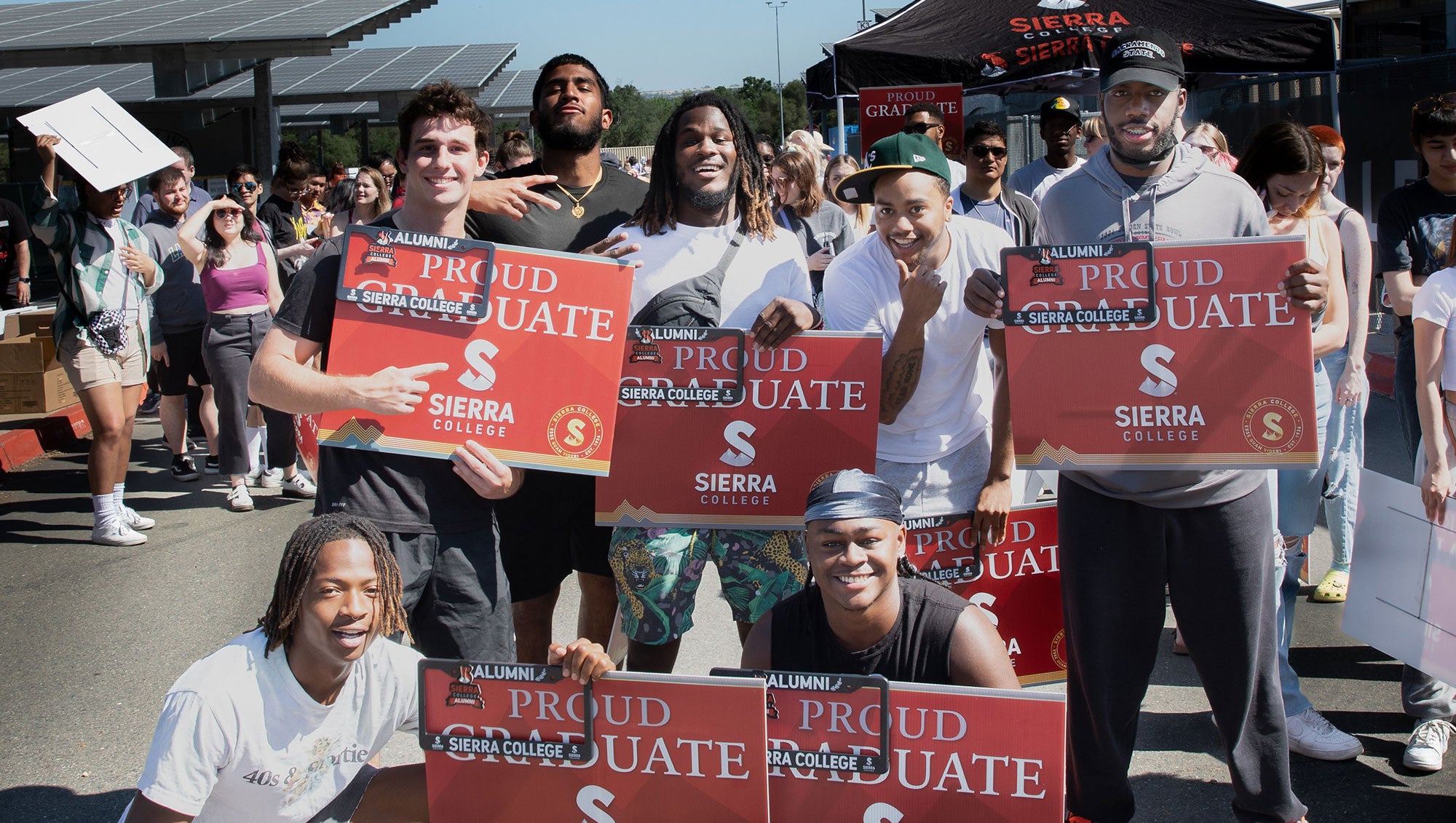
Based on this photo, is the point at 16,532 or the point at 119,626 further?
the point at 16,532

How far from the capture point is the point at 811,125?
823 inches

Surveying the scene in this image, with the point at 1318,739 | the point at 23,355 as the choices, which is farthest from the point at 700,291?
the point at 23,355

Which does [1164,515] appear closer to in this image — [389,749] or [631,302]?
[631,302]

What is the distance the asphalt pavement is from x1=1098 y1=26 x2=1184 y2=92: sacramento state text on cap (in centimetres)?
135

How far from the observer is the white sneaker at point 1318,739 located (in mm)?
4059

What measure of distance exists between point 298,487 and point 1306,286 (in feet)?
22.4

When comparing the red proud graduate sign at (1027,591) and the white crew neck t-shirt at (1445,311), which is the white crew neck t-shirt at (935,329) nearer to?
the red proud graduate sign at (1027,591)

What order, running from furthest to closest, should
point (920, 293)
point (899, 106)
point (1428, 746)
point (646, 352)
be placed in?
point (899, 106) → point (1428, 746) → point (646, 352) → point (920, 293)

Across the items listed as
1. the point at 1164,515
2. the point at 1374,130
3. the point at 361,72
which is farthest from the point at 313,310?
the point at 361,72

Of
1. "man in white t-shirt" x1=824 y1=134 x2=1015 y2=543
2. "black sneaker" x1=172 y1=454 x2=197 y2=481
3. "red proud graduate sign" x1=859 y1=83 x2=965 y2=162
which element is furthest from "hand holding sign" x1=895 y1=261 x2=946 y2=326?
"black sneaker" x1=172 y1=454 x2=197 y2=481

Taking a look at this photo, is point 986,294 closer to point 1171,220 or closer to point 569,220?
point 1171,220

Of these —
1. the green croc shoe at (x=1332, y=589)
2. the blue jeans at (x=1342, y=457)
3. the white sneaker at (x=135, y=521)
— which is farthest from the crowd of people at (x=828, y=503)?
the white sneaker at (x=135, y=521)

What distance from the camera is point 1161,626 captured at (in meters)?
3.37

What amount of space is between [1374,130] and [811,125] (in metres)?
9.92
